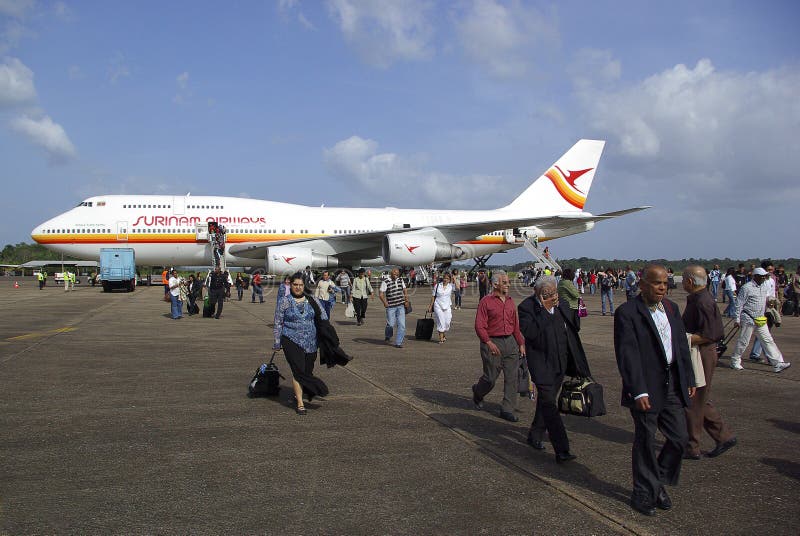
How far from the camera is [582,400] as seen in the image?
507cm

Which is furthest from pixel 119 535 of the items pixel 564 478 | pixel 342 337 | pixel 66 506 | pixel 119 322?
pixel 119 322

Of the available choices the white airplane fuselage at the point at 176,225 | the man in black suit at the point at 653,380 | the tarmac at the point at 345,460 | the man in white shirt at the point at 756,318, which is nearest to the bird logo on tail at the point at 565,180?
the white airplane fuselage at the point at 176,225

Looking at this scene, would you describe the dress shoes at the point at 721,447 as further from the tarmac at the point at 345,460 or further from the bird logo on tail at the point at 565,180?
the bird logo on tail at the point at 565,180

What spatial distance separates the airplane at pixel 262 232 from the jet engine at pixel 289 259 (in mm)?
47

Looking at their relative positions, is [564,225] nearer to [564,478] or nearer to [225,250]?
[225,250]

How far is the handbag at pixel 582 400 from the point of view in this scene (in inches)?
199

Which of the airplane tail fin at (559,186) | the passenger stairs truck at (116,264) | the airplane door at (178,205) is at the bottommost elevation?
the passenger stairs truck at (116,264)

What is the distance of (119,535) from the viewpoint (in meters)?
3.65

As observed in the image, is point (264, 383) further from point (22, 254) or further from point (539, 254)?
point (22, 254)

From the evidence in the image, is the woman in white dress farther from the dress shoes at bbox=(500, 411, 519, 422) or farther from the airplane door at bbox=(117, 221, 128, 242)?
the airplane door at bbox=(117, 221, 128, 242)

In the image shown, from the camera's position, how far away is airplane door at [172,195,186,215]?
30578mm

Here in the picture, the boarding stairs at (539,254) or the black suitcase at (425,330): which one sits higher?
the boarding stairs at (539,254)

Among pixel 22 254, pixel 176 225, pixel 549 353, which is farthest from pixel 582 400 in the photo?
pixel 22 254

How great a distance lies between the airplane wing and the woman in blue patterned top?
23042 millimetres
